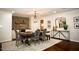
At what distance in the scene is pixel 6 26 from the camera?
2242 mm

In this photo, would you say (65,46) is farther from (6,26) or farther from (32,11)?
(6,26)

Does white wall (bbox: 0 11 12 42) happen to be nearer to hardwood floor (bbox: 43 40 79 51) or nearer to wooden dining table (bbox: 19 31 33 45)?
wooden dining table (bbox: 19 31 33 45)

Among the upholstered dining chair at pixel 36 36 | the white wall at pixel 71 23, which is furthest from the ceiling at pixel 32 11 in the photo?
the upholstered dining chair at pixel 36 36

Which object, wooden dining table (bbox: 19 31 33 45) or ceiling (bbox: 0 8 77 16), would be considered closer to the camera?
ceiling (bbox: 0 8 77 16)

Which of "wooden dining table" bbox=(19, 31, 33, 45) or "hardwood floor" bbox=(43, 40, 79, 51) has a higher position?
"wooden dining table" bbox=(19, 31, 33, 45)

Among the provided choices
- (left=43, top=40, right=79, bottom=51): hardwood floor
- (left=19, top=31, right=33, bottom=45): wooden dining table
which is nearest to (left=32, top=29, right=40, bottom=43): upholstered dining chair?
(left=19, top=31, right=33, bottom=45): wooden dining table

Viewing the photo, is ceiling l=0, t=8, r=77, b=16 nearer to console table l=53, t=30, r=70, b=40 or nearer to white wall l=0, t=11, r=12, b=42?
white wall l=0, t=11, r=12, b=42

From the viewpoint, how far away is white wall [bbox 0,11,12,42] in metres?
2.19

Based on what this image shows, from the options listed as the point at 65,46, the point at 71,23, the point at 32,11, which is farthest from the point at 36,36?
the point at 71,23

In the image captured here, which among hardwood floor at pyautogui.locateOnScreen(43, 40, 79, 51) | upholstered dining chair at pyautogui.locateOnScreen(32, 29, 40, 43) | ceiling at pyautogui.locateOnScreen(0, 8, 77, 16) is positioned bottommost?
hardwood floor at pyautogui.locateOnScreen(43, 40, 79, 51)
